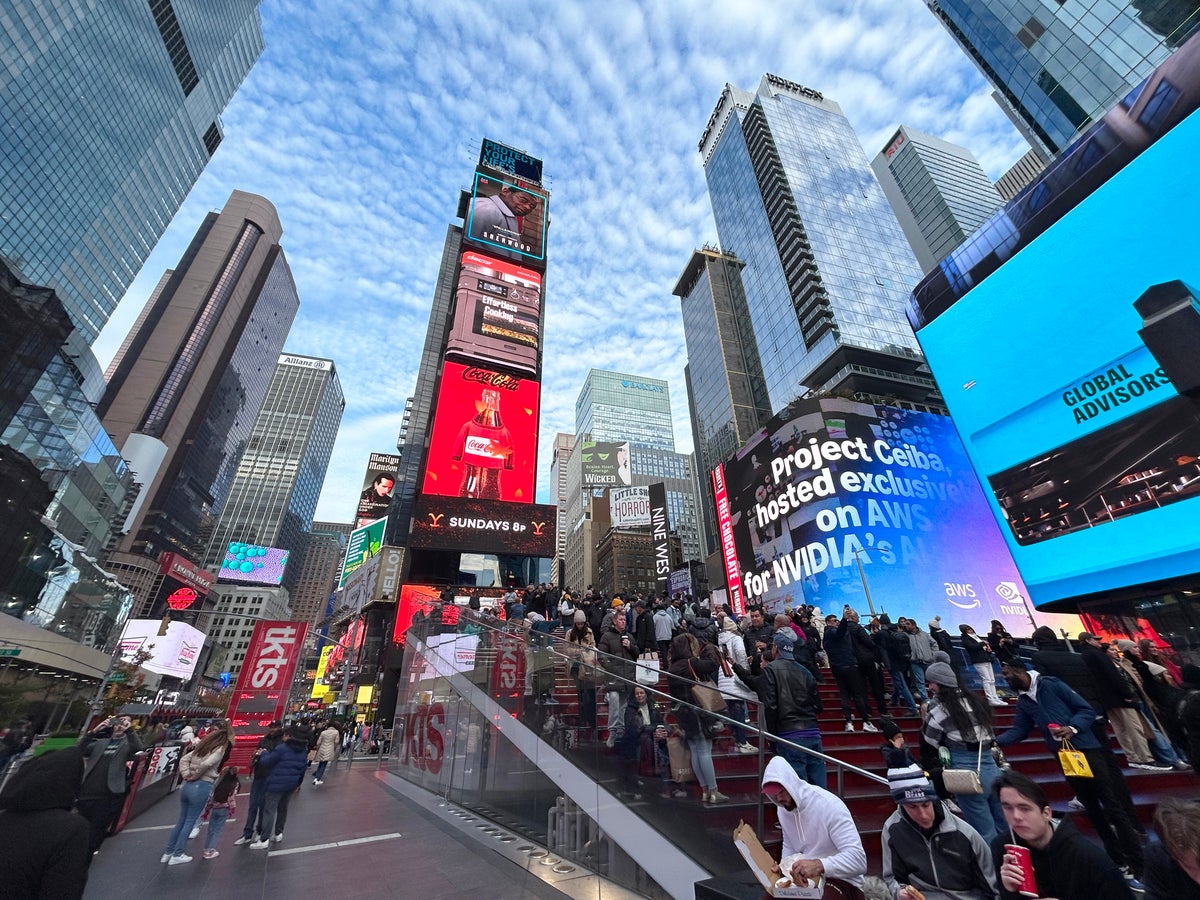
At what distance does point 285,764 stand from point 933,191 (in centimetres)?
10236

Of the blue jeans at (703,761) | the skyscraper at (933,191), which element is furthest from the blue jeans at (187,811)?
the skyscraper at (933,191)

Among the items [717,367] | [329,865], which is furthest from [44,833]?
[717,367]

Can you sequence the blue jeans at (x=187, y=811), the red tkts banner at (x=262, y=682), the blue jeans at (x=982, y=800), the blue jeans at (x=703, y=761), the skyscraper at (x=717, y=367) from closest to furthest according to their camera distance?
the blue jeans at (x=982, y=800), the blue jeans at (x=703, y=761), the blue jeans at (x=187, y=811), the red tkts banner at (x=262, y=682), the skyscraper at (x=717, y=367)

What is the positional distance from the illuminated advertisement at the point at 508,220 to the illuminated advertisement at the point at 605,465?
6655cm

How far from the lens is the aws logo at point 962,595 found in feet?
86.1

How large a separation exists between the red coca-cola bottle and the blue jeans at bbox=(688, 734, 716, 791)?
24.0 meters

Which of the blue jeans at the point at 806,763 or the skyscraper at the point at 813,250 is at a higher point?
the skyscraper at the point at 813,250

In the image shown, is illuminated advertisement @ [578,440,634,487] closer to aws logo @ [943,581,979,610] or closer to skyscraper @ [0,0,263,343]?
aws logo @ [943,581,979,610]

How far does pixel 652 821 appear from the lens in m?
4.86

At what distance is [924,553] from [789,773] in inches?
1158

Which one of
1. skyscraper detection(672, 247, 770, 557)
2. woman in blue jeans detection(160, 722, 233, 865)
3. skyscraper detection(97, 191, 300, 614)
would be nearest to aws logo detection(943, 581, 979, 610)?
woman in blue jeans detection(160, 722, 233, 865)

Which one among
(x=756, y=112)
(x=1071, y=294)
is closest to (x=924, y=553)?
(x=1071, y=294)

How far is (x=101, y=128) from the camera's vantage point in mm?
61500

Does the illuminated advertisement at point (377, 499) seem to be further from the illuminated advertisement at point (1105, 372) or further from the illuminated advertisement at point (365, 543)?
the illuminated advertisement at point (1105, 372)
